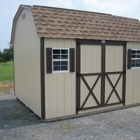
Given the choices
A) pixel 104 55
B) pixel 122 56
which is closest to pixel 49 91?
pixel 104 55

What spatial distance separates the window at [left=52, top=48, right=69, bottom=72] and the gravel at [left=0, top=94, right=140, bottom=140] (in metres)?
1.66

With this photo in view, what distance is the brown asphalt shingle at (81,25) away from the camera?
6121 millimetres

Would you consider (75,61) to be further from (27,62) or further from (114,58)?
(27,62)

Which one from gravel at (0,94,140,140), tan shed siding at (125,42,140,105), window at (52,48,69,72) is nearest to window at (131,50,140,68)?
tan shed siding at (125,42,140,105)

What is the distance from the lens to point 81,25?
6867mm

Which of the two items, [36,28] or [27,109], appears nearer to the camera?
[36,28]

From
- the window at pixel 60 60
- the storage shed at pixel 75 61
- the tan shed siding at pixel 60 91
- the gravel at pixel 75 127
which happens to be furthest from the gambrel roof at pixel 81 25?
the gravel at pixel 75 127

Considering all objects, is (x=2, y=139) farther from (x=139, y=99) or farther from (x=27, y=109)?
(x=139, y=99)

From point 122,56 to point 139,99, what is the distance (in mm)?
2059

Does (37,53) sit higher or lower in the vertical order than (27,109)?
higher

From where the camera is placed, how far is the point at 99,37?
679 centimetres

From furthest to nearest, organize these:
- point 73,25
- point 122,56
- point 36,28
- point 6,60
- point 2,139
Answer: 1. point 6,60
2. point 122,56
3. point 73,25
4. point 36,28
5. point 2,139

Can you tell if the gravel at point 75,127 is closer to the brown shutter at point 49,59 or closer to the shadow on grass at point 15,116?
the shadow on grass at point 15,116

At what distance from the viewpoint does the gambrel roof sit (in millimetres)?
6120
